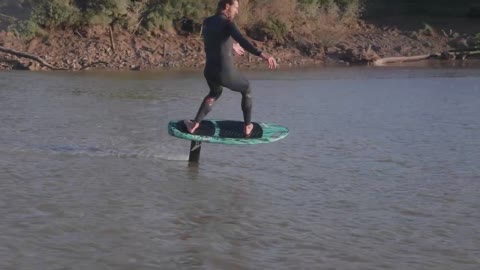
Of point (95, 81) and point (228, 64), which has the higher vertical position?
point (228, 64)

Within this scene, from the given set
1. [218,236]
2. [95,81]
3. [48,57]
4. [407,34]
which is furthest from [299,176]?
[407,34]

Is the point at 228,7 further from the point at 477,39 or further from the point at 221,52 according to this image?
the point at 477,39

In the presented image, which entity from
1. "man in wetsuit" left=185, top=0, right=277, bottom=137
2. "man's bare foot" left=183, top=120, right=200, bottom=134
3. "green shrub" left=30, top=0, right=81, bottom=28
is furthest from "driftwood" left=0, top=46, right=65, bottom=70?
"man in wetsuit" left=185, top=0, right=277, bottom=137

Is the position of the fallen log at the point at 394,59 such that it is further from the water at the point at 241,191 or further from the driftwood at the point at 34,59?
the water at the point at 241,191

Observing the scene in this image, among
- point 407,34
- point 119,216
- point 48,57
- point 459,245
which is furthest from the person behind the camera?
point 407,34

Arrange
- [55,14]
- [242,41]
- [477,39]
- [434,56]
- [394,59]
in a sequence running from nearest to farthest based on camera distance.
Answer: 1. [242,41]
2. [55,14]
3. [394,59]
4. [434,56]
5. [477,39]

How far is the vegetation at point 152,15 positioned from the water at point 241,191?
1733 cm

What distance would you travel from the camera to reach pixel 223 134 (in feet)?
31.3

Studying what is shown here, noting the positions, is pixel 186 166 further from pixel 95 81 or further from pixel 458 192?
pixel 95 81

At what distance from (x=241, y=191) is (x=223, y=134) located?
1.82 meters

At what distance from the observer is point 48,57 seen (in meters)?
30.0

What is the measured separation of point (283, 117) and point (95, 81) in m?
10.0

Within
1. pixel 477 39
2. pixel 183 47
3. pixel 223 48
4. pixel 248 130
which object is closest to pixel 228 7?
pixel 223 48

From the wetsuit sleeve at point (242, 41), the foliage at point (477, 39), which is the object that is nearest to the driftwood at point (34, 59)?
the foliage at point (477, 39)
